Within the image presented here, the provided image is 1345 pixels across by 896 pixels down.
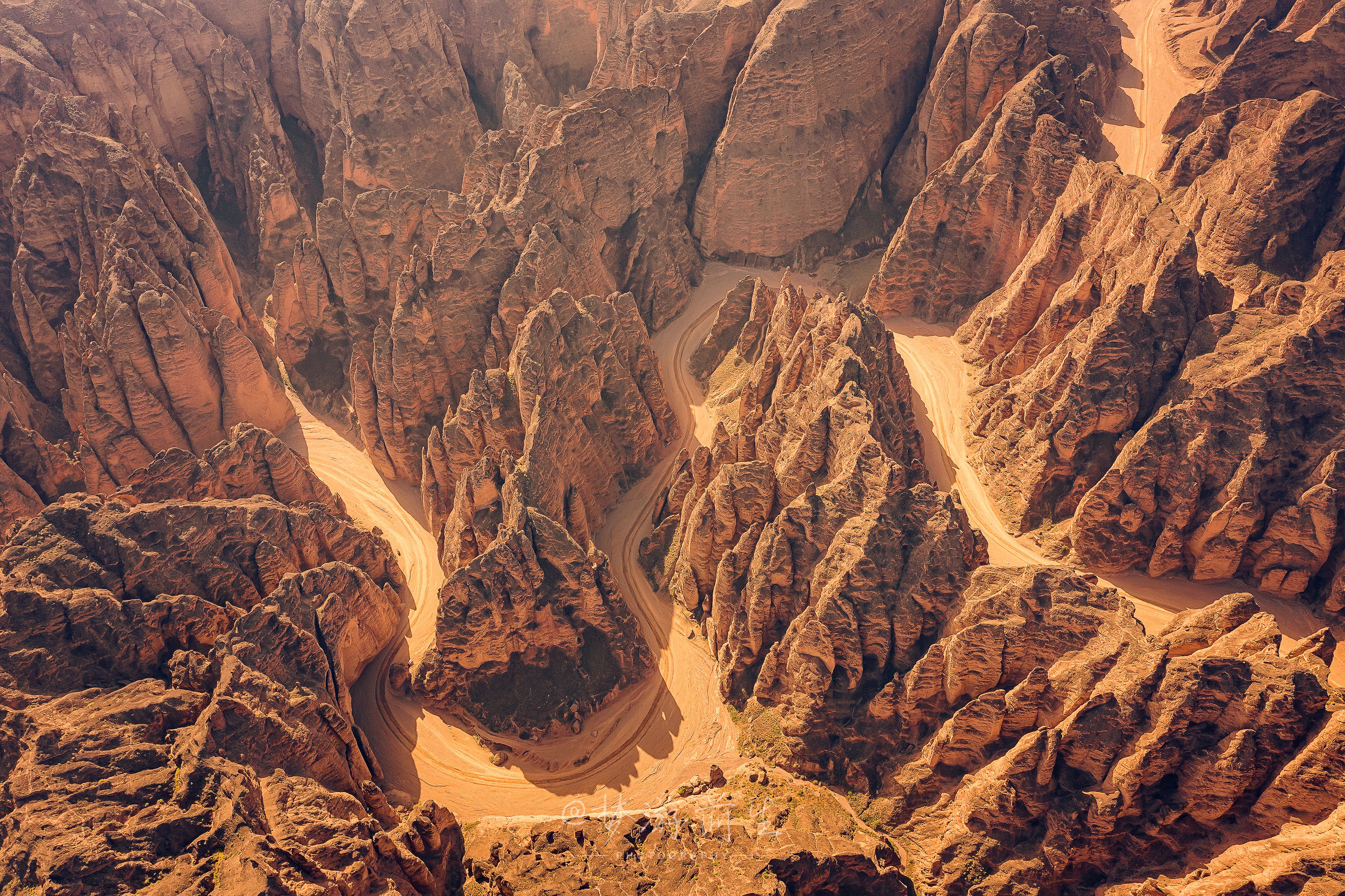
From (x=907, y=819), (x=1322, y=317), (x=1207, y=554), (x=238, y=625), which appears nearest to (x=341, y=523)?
(x=238, y=625)

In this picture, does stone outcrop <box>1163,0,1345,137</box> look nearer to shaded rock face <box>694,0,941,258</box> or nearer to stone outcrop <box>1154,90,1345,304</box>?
stone outcrop <box>1154,90,1345,304</box>

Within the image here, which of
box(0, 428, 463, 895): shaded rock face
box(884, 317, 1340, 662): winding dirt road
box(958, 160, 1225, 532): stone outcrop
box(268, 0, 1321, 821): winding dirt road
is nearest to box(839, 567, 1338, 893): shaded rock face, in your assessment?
box(884, 317, 1340, 662): winding dirt road

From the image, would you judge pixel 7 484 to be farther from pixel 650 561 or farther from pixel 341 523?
pixel 650 561

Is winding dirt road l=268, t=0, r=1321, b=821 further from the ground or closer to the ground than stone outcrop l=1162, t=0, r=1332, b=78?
closer to the ground

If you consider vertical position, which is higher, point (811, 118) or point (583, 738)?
point (811, 118)

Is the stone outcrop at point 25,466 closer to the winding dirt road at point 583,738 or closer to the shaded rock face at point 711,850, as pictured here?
the winding dirt road at point 583,738

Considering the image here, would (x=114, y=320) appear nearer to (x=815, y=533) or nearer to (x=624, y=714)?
(x=624, y=714)

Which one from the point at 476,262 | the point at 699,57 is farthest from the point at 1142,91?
the point at 476,262
